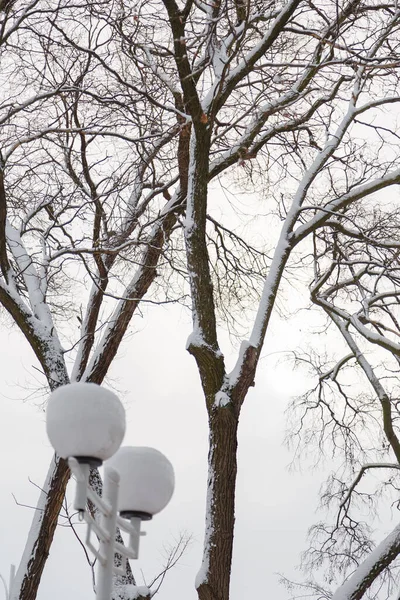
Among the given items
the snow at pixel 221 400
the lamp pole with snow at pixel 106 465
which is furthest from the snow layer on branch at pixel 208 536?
the lamp pole with snow at pixel 106 465

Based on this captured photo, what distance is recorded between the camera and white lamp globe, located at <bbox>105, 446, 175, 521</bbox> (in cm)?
350

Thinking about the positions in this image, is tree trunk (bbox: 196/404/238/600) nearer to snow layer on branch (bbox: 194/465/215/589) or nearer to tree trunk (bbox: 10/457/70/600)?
snow layer on branch (bbox: 194/465/215/589)

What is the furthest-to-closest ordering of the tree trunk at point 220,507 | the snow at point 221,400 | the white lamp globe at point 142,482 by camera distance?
1. the snow at point 221,400
2. the tree trunk at point 220,507
3. the white lamp globe at point 142,482

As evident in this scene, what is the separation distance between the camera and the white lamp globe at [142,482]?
350 cm

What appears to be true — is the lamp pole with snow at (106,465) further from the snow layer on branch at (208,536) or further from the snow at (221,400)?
the snow at (221,400)

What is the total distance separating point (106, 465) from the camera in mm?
3545

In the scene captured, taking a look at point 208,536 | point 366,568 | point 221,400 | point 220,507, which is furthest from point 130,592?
point 366,568

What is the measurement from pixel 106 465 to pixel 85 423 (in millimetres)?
437

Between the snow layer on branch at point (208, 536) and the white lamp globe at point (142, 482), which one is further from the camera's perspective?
the snow layer on branch at point (208, 536)

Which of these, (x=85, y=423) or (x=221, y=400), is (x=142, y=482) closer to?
(x=85, y=423)

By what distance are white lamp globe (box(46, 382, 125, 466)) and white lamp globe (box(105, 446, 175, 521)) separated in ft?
0.97

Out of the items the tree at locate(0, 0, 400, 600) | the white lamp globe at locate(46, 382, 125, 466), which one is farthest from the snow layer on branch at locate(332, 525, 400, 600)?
the white lamp globe at locate(46, 382, 125, 466)

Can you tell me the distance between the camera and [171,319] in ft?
31.6

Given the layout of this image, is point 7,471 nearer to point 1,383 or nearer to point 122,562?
point 1,383
